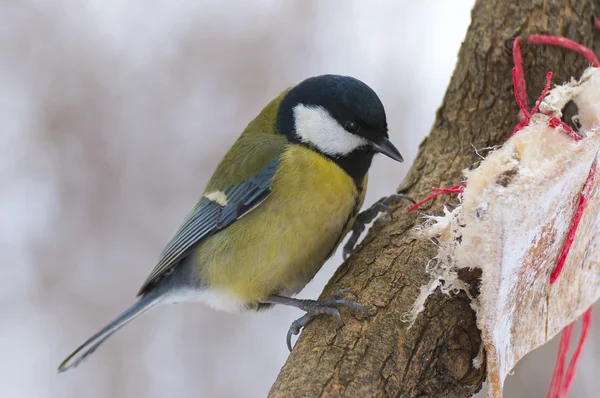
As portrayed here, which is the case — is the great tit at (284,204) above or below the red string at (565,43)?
below

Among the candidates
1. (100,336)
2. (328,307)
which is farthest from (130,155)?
(328,307)

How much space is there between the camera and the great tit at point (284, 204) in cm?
164

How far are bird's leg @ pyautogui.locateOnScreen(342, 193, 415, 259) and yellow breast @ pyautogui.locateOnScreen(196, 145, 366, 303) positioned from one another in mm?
52

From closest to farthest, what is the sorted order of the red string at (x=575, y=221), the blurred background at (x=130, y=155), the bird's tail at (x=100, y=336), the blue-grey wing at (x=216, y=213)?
the red string at (x=575, y=221) → the blue-grey wing at (x=216, y=213) → the bird's tail at (x=100, y=336) → the blurred background at (x=130, y=155)

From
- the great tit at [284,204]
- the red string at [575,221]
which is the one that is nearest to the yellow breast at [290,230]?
the great tit at [284,204]

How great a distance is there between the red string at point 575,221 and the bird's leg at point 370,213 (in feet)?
1.51

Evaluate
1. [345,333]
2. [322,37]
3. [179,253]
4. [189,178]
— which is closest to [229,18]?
[322,37]

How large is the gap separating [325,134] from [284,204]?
231 mm

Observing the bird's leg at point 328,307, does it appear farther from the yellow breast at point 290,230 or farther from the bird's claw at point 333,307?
the yellow breast at point 290,230

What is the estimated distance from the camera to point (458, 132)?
173 centimetres

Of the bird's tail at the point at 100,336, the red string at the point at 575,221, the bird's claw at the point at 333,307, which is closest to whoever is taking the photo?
the red string at the point at 575,221

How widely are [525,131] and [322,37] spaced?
214 centimetres

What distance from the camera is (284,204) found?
1647 millimetres

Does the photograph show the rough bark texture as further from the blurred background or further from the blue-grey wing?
the blurred background
